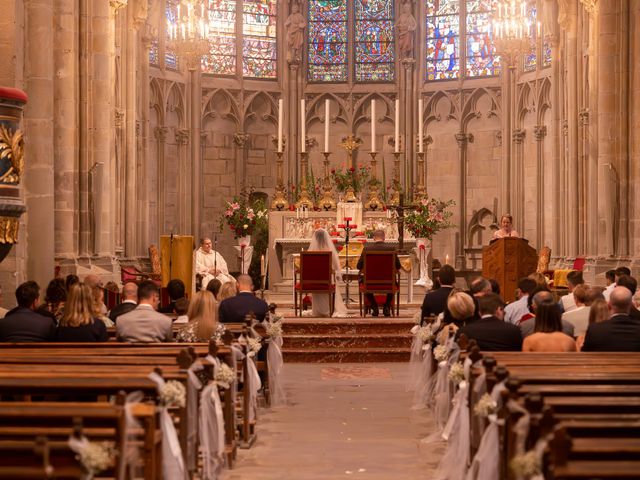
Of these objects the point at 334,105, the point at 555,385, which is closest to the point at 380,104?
the point at 334,105

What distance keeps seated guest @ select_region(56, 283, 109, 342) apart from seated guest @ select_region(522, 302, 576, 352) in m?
3.37

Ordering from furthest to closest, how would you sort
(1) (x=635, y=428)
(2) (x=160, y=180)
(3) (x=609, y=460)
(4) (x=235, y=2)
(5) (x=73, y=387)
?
(4) (x=235, y=2) < (2) (x=160, y=180) < (5) (x=73, y=387) < (1) (x=635, y=428) < (3) (x=609, y=460)

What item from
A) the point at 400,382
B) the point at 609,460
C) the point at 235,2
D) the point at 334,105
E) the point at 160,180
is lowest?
the point at 400,382

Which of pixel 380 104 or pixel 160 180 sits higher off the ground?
pixel 380 104

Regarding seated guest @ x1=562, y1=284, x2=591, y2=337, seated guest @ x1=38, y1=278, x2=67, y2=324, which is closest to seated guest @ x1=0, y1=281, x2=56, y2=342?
seated guest @ x1=38, y1=278, x2=67, y2=324

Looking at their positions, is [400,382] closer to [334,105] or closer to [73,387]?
[73,387]

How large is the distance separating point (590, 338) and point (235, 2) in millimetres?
21319

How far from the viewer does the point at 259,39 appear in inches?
1136

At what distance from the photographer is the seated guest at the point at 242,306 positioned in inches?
483

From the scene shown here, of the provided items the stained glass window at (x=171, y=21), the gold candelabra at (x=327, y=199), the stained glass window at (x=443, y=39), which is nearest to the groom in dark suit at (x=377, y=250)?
the gold candelabra at (x=327, y=199)

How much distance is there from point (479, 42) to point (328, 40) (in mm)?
3837

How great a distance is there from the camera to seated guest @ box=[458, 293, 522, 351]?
9219 mm

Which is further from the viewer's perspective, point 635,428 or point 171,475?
point 171,475

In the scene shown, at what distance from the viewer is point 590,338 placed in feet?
29.1
